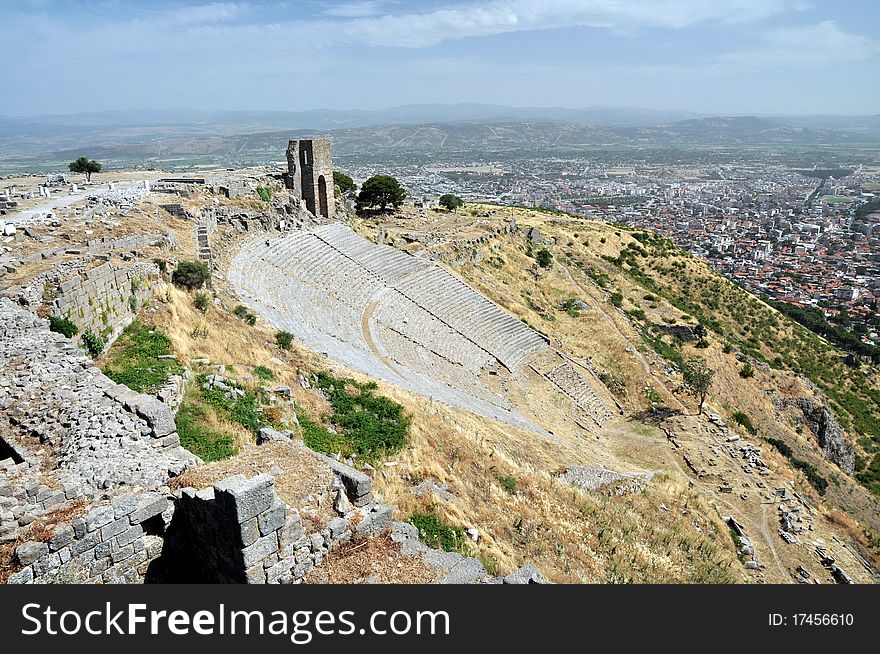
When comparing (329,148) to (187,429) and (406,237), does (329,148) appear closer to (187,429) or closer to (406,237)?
(406,237)

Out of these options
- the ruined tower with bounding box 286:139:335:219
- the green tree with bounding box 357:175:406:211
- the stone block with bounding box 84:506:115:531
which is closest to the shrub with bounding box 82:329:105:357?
the stone block with bounding box 84:506:115:531

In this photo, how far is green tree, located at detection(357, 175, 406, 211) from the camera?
40.8m

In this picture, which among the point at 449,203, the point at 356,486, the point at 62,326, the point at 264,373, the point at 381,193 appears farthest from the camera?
the point at 449,203

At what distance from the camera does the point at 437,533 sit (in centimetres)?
949

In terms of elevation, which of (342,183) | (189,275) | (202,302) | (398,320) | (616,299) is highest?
(342,183)

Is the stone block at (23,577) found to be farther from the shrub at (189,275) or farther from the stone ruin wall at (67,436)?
the shrub at (189,275)

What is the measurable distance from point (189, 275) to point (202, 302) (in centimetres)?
128

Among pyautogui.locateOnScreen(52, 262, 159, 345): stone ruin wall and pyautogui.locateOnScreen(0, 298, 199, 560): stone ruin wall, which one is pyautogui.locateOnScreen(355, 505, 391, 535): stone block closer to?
pyautogui.locateOnScreen(0, 298, 199, 560): stone ruin wall

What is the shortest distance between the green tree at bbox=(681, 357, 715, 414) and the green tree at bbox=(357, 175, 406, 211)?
2275 cm

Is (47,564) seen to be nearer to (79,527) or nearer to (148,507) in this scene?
(79,527)

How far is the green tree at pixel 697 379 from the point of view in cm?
2472

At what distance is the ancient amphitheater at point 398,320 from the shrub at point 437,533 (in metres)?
9.07

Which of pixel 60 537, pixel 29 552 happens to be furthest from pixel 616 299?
pixel 29 552

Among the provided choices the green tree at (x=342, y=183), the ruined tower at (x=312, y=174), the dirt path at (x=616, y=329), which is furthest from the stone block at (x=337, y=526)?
the green tree at (x=342, y=183)
